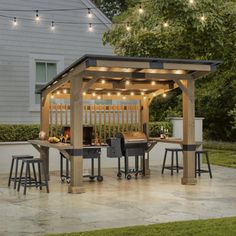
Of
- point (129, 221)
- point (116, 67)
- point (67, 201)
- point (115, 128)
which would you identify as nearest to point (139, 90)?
point (115, 128)

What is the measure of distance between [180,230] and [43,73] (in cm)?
946

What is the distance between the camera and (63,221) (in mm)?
6535

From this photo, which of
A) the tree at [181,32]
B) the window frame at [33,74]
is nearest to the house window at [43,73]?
the window frame at [33,74]

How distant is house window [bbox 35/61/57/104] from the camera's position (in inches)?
566

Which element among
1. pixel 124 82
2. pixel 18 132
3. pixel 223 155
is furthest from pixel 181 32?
pixel 223 155

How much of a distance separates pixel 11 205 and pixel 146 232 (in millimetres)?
2902

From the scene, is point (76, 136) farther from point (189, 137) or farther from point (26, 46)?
point (26, 46)

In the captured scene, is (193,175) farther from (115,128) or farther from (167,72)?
(115,128)

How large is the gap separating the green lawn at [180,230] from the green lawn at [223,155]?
8.06m

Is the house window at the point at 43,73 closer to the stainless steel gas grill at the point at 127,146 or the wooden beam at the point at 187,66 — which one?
the stainless steel gas grill at the point at 127,146

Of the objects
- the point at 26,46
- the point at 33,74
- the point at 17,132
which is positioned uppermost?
the point at 26,46

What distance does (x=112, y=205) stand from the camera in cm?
776

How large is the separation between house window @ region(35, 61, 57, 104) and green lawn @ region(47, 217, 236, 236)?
351 inches

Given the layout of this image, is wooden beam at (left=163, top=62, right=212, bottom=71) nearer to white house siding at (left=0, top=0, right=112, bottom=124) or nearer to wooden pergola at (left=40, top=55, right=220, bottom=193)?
wooden pergola at (left=40, top=55, right=220, bottom=193)
